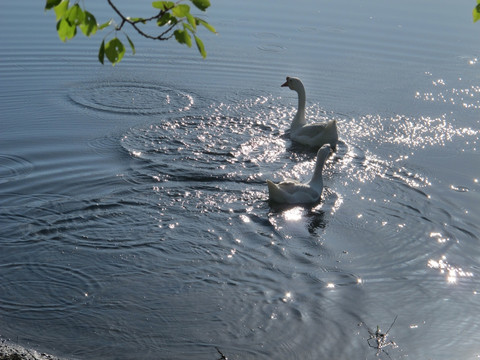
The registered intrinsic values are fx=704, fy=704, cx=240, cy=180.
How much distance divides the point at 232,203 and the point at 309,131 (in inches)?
159

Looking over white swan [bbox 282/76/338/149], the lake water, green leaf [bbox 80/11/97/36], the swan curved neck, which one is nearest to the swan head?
white swan [bbox 282/76/338/149]

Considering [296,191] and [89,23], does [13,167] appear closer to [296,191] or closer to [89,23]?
[296,191]

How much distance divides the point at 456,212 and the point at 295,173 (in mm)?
3230

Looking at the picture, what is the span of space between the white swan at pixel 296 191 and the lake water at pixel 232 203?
0.20 metres

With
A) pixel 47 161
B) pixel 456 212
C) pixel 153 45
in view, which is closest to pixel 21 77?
pixel 153 45

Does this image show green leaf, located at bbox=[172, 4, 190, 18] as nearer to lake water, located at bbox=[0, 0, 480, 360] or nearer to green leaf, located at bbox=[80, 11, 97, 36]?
green leaf, located at bbox=[80, 11, 97, 36]

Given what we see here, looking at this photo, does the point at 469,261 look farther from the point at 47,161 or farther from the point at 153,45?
the point at 153,45

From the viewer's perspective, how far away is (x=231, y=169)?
13086 millimetres

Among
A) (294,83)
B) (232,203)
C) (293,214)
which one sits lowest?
(293,214)

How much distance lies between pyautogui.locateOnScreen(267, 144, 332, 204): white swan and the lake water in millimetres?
197

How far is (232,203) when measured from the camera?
463 inches

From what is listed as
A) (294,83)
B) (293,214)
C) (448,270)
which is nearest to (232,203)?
(293,214)

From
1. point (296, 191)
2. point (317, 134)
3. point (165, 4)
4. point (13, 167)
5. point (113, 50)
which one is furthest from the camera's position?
point (317, 134)

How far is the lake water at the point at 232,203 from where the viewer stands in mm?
8359
